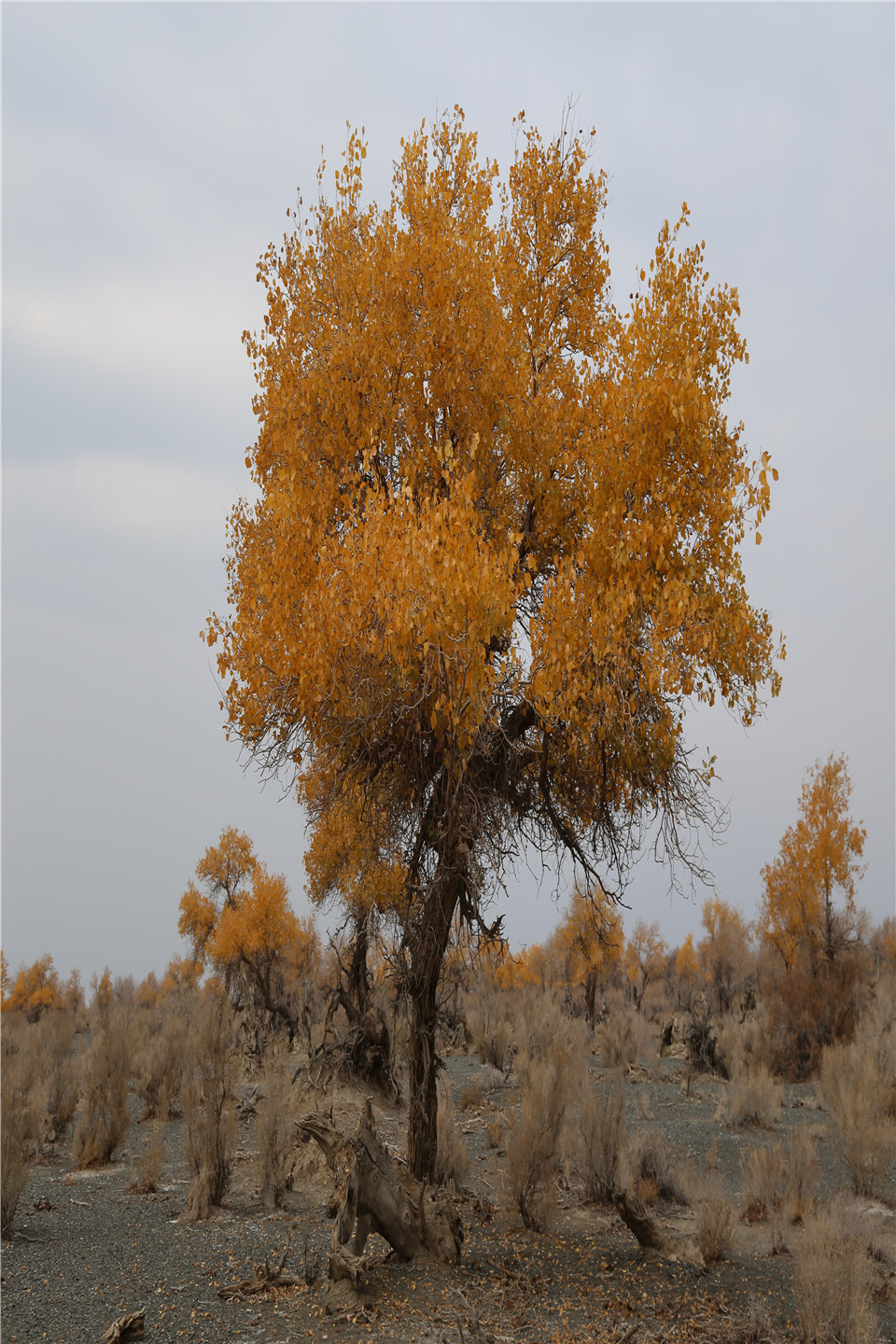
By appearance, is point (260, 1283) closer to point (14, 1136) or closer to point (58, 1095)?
point (14, 1136)

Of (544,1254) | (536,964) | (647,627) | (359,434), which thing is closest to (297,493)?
(359,434)

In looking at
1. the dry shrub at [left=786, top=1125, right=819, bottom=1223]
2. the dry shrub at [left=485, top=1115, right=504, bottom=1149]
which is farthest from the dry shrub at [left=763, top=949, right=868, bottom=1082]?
the dry shrub at [left=786, top=1125, right=819, bottom=1223]

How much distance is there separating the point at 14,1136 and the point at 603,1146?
20.5 feet

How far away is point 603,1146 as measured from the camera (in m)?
9.95

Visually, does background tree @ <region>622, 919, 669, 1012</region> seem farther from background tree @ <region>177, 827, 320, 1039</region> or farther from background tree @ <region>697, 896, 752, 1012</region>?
background tree @ <region>177, 827, 320, 1039</region>

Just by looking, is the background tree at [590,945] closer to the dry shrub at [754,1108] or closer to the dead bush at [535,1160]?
the dry shrub at [754,1108]

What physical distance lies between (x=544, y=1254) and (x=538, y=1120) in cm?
135

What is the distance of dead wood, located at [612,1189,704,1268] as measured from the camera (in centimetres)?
822

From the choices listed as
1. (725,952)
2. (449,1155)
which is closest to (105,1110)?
(449,1155)

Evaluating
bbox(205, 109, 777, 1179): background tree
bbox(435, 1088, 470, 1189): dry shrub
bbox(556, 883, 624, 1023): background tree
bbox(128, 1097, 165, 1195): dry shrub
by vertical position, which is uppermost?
bbox(205, 109, 777, 1179): background tree

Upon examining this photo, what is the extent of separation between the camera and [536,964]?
4441cm

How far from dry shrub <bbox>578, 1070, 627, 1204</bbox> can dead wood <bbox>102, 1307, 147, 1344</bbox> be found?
17.1ft

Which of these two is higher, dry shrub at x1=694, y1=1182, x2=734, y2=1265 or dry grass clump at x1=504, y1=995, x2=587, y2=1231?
dry grass clump at x1=504, y1=995, x2=587, y2=1231

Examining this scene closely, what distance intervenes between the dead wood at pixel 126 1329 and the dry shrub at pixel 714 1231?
5028 millimetres
